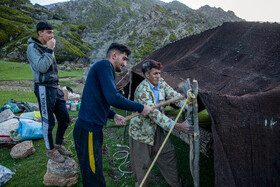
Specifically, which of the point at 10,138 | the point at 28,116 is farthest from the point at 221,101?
the point at 28,116

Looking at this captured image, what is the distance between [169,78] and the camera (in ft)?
11.7

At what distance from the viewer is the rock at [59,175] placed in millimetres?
2847

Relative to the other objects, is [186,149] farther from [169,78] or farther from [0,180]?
[0,180]

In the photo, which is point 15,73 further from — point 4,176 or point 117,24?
point 117,24

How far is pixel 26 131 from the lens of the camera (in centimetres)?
425

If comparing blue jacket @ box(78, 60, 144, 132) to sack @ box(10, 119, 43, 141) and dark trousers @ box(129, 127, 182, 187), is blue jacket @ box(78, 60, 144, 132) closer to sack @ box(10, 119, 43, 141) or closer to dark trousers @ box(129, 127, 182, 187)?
dark trousers @ box(129, 127, 182, 187)

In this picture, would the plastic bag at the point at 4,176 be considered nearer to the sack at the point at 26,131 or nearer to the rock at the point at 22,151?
the rock at the point at 22,151

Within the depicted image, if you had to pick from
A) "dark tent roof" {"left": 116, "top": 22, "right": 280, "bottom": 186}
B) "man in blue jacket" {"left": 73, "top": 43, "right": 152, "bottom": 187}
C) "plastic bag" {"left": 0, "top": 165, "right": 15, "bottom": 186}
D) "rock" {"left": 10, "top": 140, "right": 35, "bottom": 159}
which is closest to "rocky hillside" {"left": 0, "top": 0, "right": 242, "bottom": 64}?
"dark tent roof" {"left": 116, "top": 22, "right": 280, "bottom": 186}

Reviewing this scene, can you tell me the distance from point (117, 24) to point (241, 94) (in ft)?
322

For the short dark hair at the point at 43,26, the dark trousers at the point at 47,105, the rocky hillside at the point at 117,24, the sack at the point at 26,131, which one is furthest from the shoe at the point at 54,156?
the rocky hillside at the point at 117,24

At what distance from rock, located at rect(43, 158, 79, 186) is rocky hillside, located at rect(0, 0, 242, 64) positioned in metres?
18.3

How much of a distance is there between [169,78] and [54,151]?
266 centimetres

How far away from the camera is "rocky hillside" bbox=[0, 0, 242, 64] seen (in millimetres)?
31036

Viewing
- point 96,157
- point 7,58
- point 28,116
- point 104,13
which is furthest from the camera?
point 104,13
